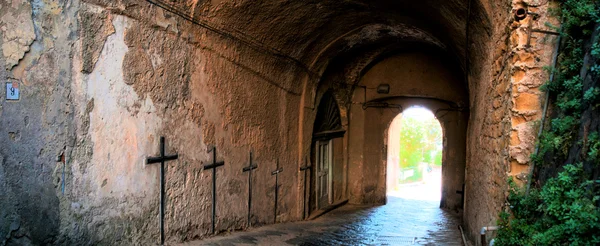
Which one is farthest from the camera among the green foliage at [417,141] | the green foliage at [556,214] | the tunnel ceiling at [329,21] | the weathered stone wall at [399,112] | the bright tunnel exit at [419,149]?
the green foliage at [417,141]

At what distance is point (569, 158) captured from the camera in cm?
281

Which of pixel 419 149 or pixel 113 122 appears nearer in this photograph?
pixel 113 122

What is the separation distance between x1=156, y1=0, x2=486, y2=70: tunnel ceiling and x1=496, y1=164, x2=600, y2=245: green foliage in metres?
1.97

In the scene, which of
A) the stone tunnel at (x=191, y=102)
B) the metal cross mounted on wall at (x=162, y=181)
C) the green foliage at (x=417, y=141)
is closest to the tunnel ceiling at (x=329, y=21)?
the stone tunnel at (x=191, y=102)

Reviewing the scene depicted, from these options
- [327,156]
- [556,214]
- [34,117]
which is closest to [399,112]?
[327,156]

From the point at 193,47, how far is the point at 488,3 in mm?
2821

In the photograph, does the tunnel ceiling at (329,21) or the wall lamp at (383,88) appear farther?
the wall lamp at (383,88)

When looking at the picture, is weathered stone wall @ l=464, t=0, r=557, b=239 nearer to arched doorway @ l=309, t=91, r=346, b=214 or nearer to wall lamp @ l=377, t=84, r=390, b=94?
arched doorway @ l=309, t=91, r=346, b=214

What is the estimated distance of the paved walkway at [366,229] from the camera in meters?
5.77

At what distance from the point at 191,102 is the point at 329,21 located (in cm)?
304

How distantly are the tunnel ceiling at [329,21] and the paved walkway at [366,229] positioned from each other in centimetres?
246

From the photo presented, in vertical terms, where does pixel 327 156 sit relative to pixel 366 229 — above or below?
above

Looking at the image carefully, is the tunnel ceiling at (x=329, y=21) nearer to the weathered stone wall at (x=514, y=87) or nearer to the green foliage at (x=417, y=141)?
the weathered stone wall at (x=514, y=87)

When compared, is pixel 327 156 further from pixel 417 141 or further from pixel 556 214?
pixel 417 141
